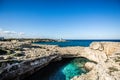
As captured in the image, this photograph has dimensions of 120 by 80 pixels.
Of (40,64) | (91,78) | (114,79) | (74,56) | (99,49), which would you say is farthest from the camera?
(74,56)

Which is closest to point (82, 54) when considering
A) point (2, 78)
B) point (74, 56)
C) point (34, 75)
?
point (74, 56)

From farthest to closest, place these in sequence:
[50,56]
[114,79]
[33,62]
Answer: [50,56] < [33,62] < [114,79]

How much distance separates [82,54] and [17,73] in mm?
36758

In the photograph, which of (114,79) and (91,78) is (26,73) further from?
(114,79)

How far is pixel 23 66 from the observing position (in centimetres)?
3073

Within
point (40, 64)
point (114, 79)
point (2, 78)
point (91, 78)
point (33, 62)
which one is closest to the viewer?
point (114, 79)

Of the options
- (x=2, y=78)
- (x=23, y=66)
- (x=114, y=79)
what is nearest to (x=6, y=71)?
(x=2, y=78)

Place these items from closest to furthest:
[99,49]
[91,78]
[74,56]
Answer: [91,78] → [99,49] → [74,56]

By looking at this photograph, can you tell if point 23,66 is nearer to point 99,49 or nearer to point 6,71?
point 6,71

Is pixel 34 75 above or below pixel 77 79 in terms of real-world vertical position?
below

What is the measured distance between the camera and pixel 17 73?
28688 millimetres

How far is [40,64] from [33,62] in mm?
3682

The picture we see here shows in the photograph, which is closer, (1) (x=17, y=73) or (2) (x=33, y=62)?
(1) (x=17, y=73)

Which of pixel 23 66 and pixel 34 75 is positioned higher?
pixel 23 66
